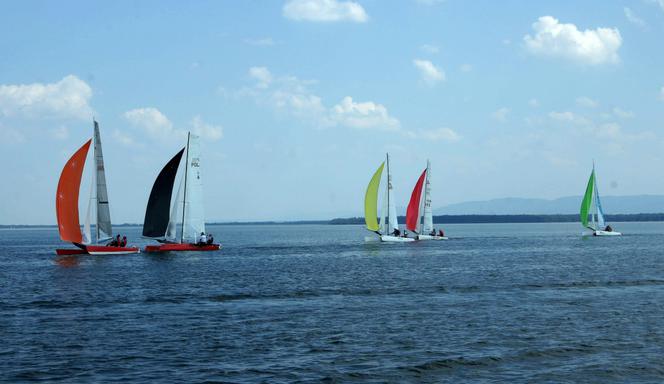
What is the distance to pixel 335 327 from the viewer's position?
1027 inches

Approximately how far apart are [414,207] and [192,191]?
36181mm

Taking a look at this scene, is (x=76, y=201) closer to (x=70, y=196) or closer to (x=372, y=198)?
(x=70, y=196)

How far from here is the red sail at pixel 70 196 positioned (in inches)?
2312

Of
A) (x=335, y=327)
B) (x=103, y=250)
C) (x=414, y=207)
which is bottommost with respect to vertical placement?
(x=335, y=327)

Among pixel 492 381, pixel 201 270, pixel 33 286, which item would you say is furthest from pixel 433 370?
pixel 201 270

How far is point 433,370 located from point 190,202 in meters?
51.7

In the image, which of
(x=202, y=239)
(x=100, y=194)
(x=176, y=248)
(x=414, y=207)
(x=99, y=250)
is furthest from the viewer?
(x=414, y=207)

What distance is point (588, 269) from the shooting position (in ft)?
168

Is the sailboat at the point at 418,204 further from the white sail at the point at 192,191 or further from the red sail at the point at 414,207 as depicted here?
the white sail at the point at 192,191

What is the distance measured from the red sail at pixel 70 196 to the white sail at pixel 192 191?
10552mm

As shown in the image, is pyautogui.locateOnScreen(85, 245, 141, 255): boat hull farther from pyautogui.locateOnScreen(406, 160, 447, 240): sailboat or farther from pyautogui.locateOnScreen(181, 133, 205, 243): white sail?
pyautogui.locateOnScreen(406, 160, 447, 240): sailboat

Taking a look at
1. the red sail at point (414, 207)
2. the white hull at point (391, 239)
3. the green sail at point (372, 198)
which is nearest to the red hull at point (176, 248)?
the green sail at point (372, 198)

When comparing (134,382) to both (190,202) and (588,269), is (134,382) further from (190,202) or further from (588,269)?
(190,202)

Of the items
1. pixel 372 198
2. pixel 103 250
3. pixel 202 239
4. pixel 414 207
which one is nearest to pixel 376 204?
Result: pixel 372 198
